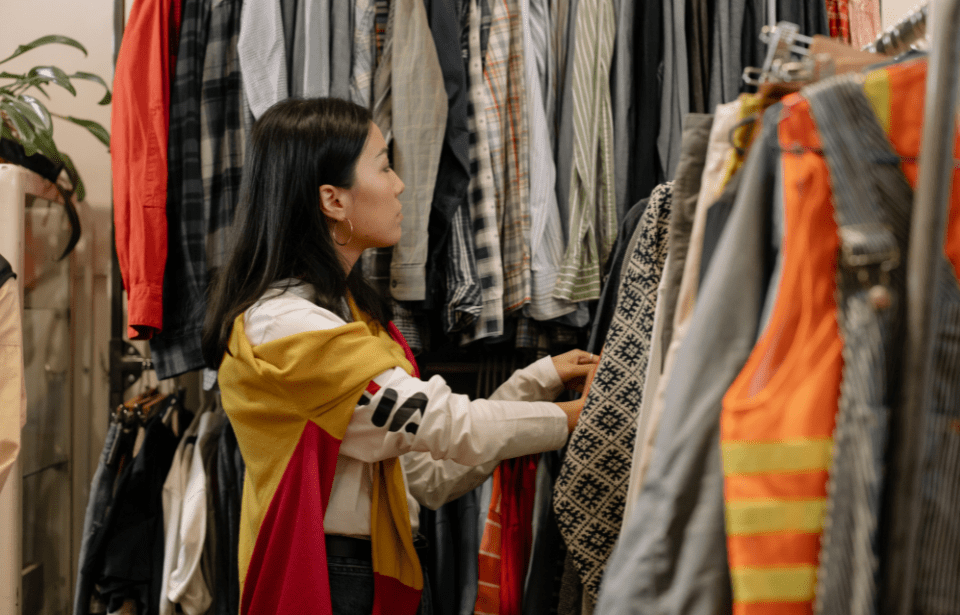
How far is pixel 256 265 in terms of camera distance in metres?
1.12

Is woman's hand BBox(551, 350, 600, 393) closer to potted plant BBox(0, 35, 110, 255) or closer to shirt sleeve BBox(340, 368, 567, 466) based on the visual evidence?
shirt sleeve BBox(340, 368, 567, 466)

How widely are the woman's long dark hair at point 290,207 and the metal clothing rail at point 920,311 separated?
2.77 ft

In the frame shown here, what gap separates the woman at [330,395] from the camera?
3.23 feet

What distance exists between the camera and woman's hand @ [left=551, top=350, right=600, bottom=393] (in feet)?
3.80

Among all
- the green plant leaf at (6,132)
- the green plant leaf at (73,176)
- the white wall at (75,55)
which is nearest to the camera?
the green plant leaf at (6,132)

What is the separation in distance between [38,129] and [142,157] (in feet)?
0.90

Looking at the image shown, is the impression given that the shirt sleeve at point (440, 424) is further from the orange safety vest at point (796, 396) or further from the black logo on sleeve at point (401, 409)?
the orange safety vest at point (796, 396)

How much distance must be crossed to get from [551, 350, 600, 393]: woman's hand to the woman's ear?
45 cm

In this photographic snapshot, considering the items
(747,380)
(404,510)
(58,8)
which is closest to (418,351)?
(404,510)

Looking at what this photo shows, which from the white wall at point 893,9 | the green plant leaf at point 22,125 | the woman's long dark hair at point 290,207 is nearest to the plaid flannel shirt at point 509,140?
the woman's long dark hair at point 290,207

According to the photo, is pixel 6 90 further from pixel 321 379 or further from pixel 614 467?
pixel 614 467

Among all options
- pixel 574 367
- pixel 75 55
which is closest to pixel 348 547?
pixel 574 367

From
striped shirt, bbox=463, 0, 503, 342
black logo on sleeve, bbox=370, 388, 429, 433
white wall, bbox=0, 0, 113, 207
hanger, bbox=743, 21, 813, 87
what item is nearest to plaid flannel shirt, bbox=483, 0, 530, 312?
striped shirt, bbox=463, 0, 503, 342

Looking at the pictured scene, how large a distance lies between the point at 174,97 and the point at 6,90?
0.43m
